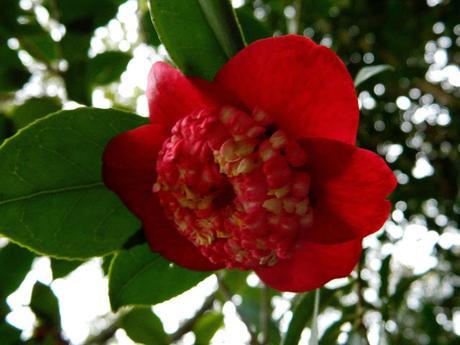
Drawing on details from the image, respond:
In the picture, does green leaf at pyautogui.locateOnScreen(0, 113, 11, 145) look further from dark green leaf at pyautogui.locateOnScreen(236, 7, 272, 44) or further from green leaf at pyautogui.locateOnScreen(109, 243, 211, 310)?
dark green leaf at pyautogui.locateOnScreen(236, 7, 272, 44)

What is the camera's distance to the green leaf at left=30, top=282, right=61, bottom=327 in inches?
47.8

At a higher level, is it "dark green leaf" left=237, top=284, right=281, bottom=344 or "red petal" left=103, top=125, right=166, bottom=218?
"red petal" left=103, top=125, right=166, bottom=218

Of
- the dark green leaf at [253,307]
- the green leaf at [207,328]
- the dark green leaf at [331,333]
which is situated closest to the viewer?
the dark green leaf at [331,333]

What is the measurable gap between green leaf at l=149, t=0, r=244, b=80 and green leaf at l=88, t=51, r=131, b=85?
63 cm

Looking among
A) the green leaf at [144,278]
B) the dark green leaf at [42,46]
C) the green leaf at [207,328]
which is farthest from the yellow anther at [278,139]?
the green leaf at [207,328]

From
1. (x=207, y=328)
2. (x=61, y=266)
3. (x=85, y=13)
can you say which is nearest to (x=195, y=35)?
(x=61, y=266)

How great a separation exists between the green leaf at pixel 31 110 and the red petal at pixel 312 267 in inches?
25.3

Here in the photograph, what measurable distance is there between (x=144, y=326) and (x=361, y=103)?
0.87 m

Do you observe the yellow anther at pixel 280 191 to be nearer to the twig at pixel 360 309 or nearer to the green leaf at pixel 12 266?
the twig at pixel 360 309

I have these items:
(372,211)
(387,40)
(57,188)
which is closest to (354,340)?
(372,211)

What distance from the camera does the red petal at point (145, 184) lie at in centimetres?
78

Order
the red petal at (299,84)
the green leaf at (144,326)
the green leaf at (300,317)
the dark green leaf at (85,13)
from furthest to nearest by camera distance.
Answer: the green leaf at (144,326) → the dark green leaf at (85,13) → the green leaf at (300,317) → the red petal at (299,84)

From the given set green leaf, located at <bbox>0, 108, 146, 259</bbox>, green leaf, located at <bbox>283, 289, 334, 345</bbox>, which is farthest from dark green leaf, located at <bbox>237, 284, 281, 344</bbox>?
green leaf, located at <bbox>0, 108, 146, 259</bbox>

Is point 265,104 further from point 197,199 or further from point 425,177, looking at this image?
point 425,177
